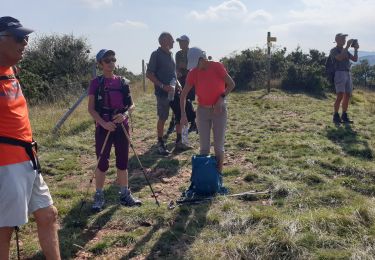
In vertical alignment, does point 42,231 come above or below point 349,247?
above

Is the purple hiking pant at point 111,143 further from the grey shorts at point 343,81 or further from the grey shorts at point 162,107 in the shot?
the grey shorts at point 343,81

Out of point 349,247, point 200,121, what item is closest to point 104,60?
point 200,121

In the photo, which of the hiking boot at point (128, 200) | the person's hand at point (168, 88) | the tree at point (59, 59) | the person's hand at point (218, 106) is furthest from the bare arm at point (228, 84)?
the tree at point (59, 59)

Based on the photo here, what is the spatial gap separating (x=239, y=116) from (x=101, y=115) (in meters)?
7.35

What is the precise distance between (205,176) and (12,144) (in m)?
2.90

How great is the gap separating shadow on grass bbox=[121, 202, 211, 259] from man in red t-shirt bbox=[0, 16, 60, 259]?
1.40 m

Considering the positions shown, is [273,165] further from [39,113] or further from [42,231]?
[39,113]

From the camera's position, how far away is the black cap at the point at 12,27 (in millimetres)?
3041

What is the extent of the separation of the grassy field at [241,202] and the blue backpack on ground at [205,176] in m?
0.29

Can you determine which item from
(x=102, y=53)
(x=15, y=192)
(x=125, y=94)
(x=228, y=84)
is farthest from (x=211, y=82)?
(x=15, y=192)

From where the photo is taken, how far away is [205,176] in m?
5.51

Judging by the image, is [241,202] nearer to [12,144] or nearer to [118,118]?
[118,118]

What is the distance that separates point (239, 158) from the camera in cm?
766

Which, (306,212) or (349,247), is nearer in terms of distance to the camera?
(349,247)
